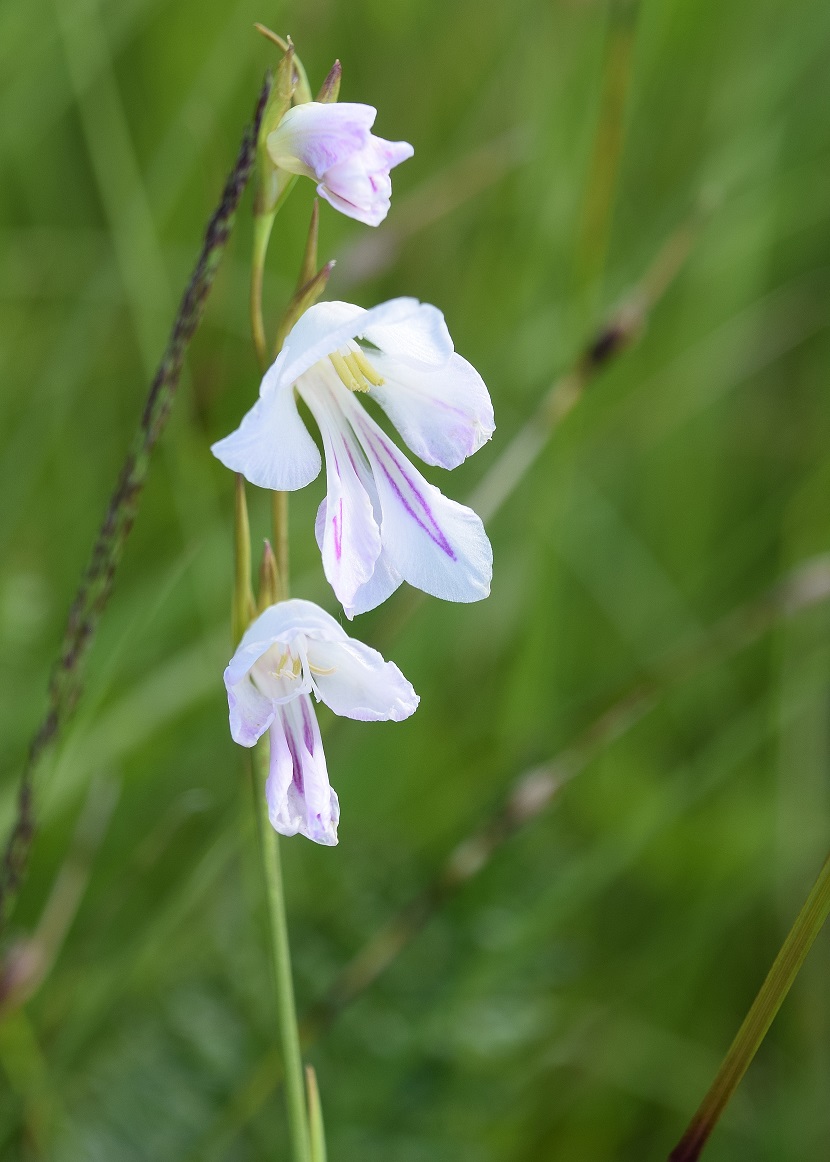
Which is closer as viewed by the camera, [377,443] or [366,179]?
[366,179]

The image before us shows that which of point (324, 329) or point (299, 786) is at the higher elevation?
point (324, 329)

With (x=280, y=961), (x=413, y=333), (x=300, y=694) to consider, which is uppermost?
(x=413, y=333)

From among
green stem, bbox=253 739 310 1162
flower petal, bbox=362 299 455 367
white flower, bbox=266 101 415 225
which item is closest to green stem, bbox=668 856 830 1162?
green stem, bbox=253 739 310 1162

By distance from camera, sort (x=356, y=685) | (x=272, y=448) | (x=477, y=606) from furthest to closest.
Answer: (x=477, y=606)
(x=356, y=685)
(x=272, y=448)

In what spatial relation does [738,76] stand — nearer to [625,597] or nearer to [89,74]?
[625,597]

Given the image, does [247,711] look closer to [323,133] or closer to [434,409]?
[434,409]

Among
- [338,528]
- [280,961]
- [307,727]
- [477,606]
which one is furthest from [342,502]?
[477,606]

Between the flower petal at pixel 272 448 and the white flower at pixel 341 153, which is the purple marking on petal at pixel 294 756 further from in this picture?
the white flower at pixel 341 153
